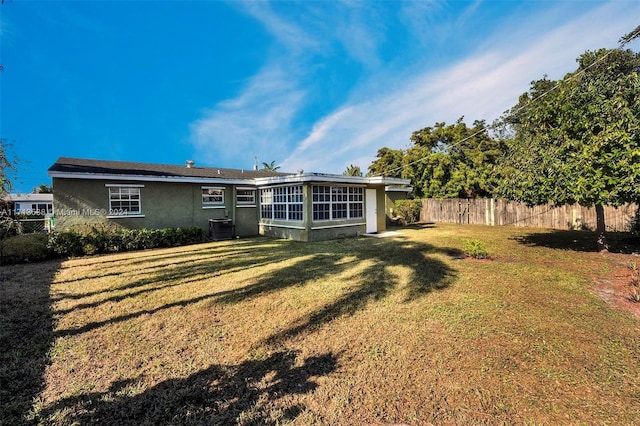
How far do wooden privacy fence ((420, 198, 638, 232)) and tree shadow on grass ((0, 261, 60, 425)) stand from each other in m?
18.6

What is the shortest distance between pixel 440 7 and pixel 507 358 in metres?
13.2

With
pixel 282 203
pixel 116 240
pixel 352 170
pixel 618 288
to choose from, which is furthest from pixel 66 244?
pixel 352 170

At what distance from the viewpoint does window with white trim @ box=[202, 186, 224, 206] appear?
1456cm

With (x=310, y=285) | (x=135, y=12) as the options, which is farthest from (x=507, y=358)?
(x=135, y=12)

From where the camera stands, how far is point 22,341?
4055mm

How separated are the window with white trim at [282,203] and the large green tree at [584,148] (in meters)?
8.30

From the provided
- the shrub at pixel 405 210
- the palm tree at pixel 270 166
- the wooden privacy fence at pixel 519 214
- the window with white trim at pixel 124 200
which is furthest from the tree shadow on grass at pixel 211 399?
the palm tree at pixel 270 166

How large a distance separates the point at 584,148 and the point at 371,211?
921cm

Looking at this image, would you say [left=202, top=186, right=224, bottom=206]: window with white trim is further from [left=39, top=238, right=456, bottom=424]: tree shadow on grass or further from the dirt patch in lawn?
the dirt patch in lawn

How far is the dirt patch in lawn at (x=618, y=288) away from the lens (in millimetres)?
5136

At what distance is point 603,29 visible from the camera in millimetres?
11633

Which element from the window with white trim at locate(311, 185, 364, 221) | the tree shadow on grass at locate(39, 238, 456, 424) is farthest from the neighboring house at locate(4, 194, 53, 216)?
the window with white trim at locate(311, 185, 364, 221)

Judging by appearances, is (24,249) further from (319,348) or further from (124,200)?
(319,348)

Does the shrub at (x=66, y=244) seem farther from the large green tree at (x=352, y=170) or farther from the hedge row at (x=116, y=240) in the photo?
the large green tree at (x=352, y=170)
